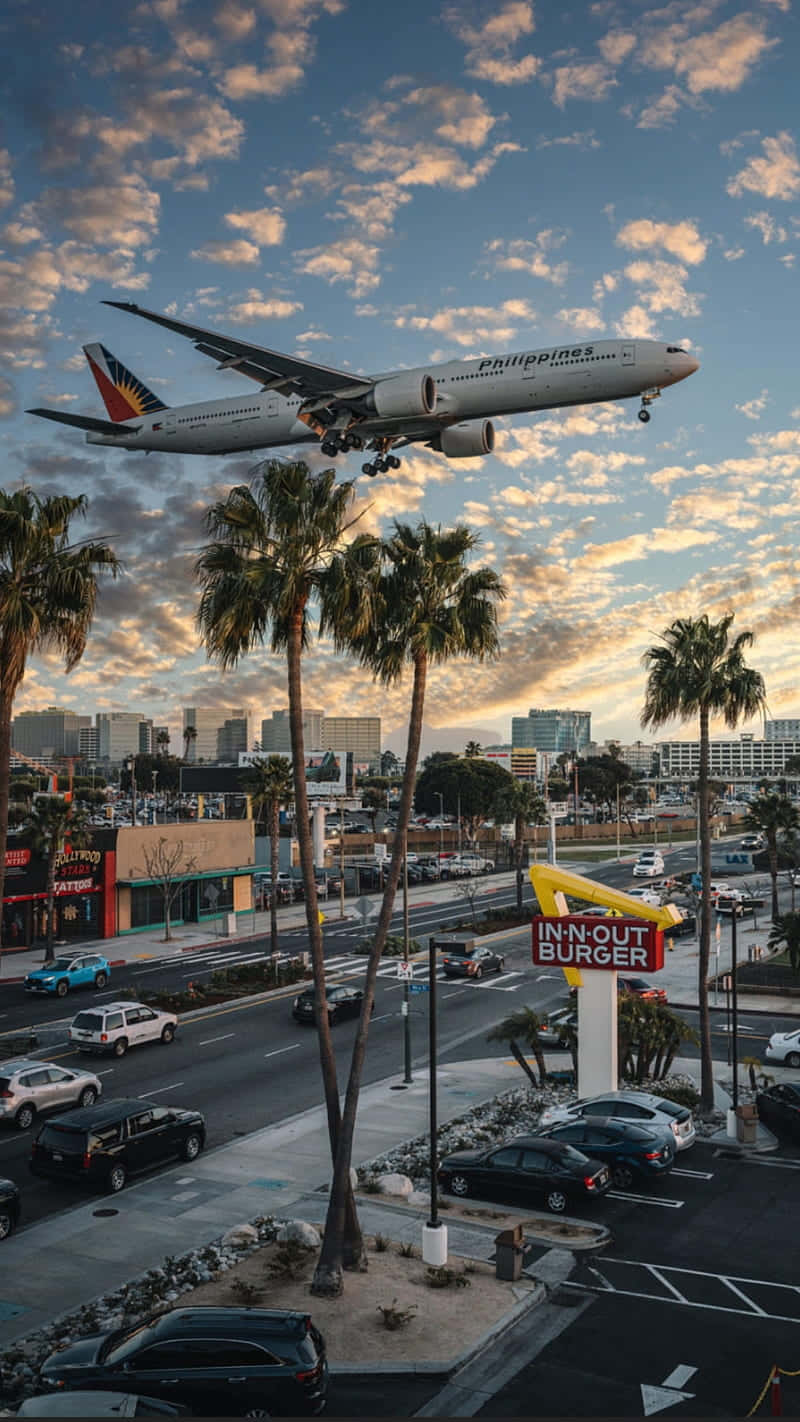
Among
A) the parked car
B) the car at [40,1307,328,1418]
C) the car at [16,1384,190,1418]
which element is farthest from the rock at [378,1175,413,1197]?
the car at [16,1384,190,1418]

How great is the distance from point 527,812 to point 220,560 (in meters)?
59.8

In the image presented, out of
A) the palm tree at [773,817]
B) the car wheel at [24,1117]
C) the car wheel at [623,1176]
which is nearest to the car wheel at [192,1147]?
the car wheel at [24,1117]

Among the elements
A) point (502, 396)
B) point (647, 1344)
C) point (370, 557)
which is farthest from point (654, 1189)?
point (502, 396)

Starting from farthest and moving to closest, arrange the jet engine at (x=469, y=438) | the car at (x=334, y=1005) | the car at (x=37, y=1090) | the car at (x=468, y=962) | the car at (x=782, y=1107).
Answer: the car at (x=468, y=962) < the car at (x=334, y=1005) < the jet engine at (x=469, y=438) < the car at (x=37, y=1090) < the car at (x=782, y=1107)

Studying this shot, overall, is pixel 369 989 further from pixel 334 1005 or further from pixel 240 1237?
pixel 334 1005

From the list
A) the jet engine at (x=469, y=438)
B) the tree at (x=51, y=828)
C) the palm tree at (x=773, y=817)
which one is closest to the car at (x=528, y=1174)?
the jet engine at (x=469, y=438)

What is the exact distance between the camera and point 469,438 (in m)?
39.3

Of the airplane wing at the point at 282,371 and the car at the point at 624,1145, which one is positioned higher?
the airplane wing at the point at 282,371

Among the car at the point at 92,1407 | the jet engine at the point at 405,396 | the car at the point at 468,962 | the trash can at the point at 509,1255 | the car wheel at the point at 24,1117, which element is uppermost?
the jet engine at the point at 405,396

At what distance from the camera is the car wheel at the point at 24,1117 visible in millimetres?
27375

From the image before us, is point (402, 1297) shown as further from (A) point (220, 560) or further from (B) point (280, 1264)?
(A) point (220, 560)

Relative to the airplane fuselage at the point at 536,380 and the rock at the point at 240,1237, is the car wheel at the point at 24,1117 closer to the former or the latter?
the rock at the point at 240,1237

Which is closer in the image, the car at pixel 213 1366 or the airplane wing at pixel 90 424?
the car at pixel 213 1366

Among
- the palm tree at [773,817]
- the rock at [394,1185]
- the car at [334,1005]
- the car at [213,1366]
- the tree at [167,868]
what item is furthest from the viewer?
the palm tree at [773,817]
